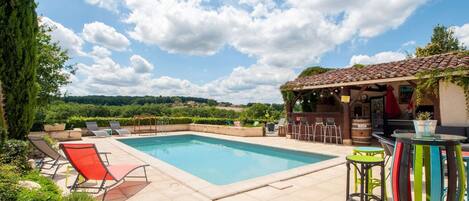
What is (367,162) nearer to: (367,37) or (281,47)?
(281,47)

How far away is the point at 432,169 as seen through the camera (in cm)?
273

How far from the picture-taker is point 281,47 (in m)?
16.0

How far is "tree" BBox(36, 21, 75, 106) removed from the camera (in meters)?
11.0

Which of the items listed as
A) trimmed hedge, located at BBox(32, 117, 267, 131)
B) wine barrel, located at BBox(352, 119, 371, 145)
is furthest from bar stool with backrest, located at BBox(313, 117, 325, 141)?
trimmed hedge, located at BBox(32, 117, 267, 131)

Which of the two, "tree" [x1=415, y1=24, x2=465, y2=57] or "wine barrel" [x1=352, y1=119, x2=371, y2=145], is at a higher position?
"tree" [x1=415, y1=24, x2=465, y2=57]

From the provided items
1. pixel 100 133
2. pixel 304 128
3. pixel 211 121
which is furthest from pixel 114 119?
pixel 304 128

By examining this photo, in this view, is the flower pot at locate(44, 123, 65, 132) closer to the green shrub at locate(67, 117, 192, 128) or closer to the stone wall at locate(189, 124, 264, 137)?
the green shrub at locate(67, 117, 192, 128)

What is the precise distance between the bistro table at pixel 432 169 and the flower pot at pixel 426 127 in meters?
0.43

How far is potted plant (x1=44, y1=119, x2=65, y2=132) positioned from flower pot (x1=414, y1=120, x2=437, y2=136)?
1574 cm

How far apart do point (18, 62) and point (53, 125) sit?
28.5 feet

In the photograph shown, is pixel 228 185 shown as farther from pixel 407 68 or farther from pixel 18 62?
pixel 407 68

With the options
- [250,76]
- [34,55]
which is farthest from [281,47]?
[34,55]

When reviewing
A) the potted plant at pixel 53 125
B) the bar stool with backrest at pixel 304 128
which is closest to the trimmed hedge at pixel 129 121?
the potted plant at pixel 53 125

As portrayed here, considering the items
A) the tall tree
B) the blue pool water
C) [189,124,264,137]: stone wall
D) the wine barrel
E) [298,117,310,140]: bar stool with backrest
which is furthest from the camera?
[189,124,264,137]: stone wall
